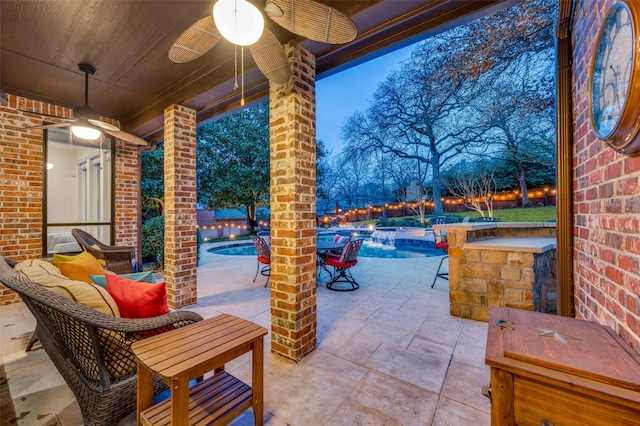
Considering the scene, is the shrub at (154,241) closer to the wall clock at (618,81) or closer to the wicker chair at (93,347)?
the wicker chair at (93,347)

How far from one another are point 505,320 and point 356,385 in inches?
47.6

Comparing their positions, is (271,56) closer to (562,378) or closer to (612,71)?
(612,71)

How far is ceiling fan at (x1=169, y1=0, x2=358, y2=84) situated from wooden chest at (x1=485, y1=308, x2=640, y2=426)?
1700mm

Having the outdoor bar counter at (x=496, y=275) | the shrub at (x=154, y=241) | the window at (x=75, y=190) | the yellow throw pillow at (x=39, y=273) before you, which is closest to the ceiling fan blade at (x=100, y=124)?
the window at (x=75, y=190)

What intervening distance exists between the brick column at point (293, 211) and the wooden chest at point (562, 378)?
4.80 ft

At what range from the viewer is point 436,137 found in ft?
46.6

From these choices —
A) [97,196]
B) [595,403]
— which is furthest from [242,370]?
[97,196]

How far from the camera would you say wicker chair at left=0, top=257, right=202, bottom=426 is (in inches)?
47.1

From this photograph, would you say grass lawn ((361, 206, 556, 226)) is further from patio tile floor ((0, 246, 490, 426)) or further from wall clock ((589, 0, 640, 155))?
wall clock ((589, 0, 640, 155))

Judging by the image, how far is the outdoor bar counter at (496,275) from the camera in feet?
8.96

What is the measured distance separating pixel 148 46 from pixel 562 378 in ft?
12.3

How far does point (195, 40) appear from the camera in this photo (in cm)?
162

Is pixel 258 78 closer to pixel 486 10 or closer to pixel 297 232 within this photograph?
pixel 297 232

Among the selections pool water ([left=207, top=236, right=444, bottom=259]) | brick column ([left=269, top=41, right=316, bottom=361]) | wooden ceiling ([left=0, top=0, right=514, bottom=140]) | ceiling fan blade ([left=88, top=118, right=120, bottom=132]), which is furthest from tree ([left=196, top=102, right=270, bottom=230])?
brick column ([left=269, top=41, right=316, bottom=361])
